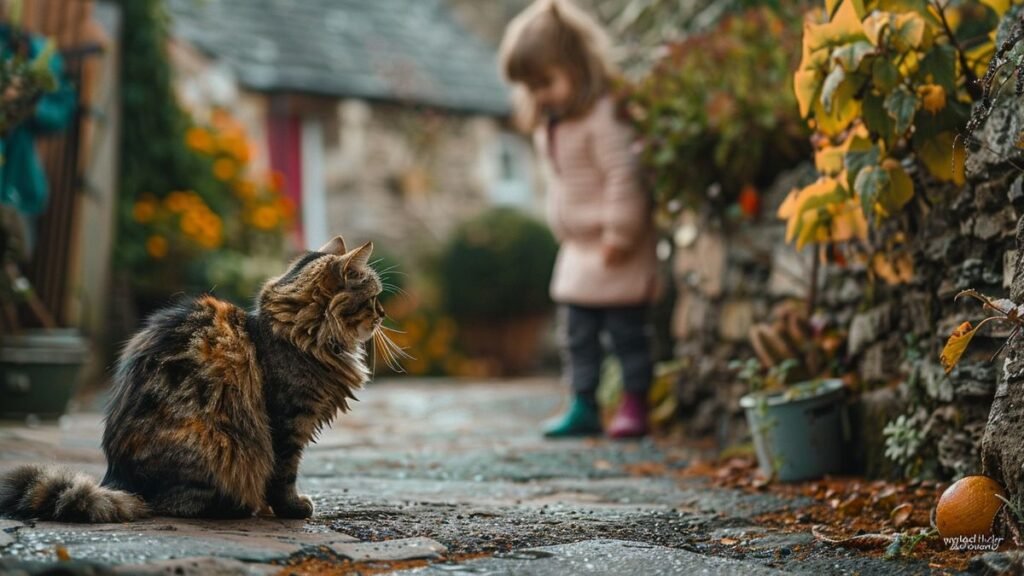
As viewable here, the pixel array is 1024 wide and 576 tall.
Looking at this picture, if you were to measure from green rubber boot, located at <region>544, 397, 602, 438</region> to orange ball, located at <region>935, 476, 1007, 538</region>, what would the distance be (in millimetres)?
3074

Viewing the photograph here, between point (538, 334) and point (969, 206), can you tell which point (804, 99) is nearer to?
point (969, 206)

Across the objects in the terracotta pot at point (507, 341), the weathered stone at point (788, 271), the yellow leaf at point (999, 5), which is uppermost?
the yellow leaf at point (999, 5)

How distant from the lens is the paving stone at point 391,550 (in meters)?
2.47

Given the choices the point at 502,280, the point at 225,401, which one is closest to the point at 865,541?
the point at 225,401

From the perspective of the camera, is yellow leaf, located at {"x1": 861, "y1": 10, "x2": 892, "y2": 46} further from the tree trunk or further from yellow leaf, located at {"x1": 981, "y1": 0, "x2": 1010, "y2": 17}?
Result: the tree trunk

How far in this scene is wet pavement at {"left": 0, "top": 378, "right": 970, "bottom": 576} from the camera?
237 centimetres

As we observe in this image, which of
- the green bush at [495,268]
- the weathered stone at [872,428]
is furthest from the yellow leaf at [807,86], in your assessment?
the green bush at [495,268]

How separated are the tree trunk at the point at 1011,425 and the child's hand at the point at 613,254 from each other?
278cm

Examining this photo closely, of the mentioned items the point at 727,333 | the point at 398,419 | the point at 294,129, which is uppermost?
the point at 294,129

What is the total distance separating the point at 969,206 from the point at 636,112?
2.31 m

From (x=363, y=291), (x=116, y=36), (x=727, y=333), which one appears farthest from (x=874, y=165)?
(x=116, y=36)

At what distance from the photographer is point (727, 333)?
208 inches

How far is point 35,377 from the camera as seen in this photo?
17.3 feet

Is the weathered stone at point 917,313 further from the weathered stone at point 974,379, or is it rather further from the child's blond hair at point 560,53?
the child's blond hair at point 560,53
